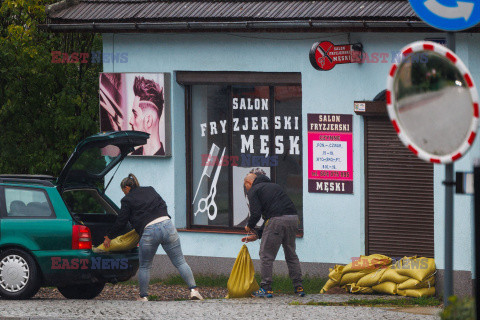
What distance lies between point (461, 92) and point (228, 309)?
602 cm

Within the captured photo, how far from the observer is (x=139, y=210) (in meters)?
12.4

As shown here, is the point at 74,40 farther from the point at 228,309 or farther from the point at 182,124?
the point at 228,309

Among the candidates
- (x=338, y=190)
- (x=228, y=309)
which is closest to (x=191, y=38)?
(x=338, y=190)

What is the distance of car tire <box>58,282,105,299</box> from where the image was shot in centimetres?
1319

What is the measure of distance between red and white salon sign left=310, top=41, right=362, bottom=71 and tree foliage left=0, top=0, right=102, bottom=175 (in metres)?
5.72

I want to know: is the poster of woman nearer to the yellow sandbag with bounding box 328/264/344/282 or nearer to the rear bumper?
the yellow sandbag with bounding box 328/264/344/282

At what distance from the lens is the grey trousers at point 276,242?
12781 millimetres

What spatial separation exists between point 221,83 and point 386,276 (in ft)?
13.2

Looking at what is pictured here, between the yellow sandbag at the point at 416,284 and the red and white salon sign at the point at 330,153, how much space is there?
1.72 metres

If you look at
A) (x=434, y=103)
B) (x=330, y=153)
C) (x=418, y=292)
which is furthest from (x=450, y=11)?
(x=330, y=153)

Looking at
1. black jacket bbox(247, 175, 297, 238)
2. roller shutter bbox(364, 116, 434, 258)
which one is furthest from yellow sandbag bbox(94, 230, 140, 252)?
roller shutter bbox(364, 116, 434, 258)

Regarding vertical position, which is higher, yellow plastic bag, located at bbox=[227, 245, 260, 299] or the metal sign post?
the metal sign post

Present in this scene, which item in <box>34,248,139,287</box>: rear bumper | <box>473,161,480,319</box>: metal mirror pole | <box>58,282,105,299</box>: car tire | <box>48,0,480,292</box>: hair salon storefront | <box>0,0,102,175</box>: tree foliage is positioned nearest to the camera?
<box>473,161,480,319</box>: metal mirror pole

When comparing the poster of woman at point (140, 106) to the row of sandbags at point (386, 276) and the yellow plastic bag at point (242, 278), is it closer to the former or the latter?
the yellow plastic bag at point (242, 278)
